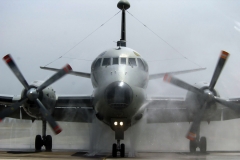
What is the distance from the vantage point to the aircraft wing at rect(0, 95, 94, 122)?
17547mm

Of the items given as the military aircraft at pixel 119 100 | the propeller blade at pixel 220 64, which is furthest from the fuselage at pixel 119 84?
the propeller blade at pixel 220 64

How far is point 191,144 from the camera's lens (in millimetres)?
19469

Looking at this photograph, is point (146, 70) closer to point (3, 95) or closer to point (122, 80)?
point (122, 80)

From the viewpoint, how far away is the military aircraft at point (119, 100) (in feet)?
46.0

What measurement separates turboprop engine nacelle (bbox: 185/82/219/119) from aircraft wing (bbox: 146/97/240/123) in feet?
1.10

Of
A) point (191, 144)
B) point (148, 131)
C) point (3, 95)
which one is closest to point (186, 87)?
point (191, 144)

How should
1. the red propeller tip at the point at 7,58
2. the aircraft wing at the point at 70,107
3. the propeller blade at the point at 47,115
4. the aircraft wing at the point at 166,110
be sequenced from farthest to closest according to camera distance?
the aircraft wing at the point at 70,107 < the aircraft wing at the point at 166,110 < the red propeller tip at the point at 7,58 < the propeller blade at the point at 47,115

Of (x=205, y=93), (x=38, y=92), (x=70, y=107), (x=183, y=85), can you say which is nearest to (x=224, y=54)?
(x=205, y=93)

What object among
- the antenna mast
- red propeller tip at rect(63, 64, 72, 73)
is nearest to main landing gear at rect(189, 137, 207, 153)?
the antenna mast

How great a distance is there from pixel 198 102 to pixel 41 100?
727 cm

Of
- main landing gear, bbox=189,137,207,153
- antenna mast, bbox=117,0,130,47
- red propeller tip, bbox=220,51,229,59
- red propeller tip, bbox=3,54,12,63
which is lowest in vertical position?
main landing gear, bbox=189,137,207,153

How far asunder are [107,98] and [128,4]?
10.0m

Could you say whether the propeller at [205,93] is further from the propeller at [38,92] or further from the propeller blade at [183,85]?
the propeller at [38,92]

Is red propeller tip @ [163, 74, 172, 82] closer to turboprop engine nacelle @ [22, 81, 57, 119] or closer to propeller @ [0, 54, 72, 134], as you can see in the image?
propeller @ [0, 54, 72, 134]
